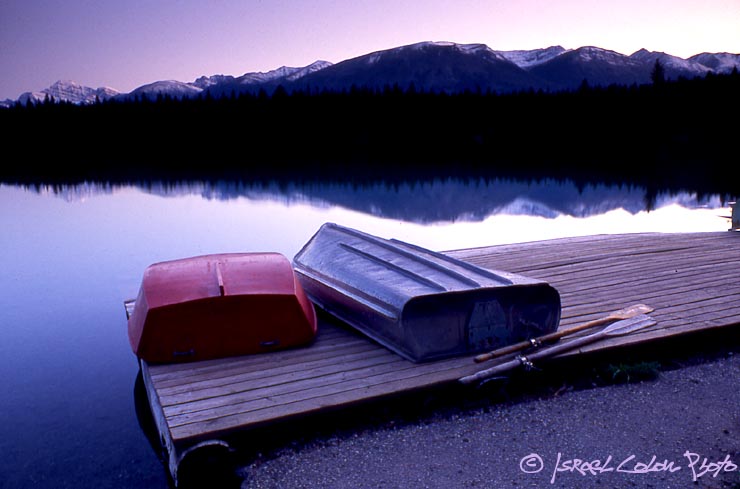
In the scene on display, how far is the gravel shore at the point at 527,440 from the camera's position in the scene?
357 cm

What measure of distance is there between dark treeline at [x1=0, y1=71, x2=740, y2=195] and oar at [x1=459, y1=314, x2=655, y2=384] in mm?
33867

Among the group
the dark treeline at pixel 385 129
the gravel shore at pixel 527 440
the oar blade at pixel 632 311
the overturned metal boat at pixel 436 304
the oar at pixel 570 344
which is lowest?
the gravel shore at pixel 527 440

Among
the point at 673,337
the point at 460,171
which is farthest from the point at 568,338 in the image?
the point at 460,171

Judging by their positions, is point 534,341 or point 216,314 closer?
point 216,314

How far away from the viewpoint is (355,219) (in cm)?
1939

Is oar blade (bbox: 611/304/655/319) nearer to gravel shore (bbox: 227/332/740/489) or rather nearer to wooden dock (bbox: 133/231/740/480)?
wooden dock (bbox: 133/231/740/480)

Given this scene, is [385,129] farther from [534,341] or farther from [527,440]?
[527,440]

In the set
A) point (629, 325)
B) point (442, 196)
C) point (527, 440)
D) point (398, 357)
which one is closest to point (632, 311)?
point (629, 325)

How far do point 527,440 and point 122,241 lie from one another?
580 inches

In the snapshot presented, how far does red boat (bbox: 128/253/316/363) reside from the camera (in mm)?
4395

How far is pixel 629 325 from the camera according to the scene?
5.20 metres

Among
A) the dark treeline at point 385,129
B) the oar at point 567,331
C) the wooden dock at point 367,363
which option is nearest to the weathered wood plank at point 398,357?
the wooden dock at point 367,363

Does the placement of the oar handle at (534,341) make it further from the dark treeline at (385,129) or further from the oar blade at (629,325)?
the dark treeline at (385,129)

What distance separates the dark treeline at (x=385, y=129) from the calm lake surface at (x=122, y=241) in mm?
14729
